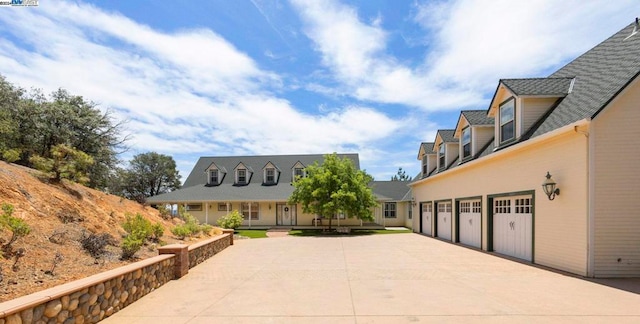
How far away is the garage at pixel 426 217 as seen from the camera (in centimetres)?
2284

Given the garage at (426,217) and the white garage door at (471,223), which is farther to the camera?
the garage at (426,217)

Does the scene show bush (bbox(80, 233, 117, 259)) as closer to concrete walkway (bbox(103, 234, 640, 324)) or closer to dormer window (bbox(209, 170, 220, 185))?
concrete walkway (bbox(103, 234, 640, 324))

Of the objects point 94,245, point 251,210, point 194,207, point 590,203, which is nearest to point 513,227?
point 590,203

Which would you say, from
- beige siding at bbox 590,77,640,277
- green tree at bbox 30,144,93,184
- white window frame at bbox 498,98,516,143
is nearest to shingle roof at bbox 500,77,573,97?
white window frame at bbox 498,98,516,143

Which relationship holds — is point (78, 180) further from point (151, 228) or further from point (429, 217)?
point (429, 217)

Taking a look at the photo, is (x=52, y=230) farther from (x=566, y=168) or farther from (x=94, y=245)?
(x=566, y=168)

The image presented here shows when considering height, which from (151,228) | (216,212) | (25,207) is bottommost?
(216,212)

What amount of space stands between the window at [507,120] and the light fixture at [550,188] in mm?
3287

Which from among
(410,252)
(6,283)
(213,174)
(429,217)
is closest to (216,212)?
(213,174)

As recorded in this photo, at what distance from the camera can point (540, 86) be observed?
12461mm

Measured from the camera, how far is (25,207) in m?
8.30

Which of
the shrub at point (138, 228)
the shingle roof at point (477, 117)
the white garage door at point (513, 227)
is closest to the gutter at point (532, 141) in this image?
the white garage door at point (513, 227)

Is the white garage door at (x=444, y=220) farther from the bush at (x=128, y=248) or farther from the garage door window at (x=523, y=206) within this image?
the bush at (x=128, y=248)

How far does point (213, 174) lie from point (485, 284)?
30.5 meters
